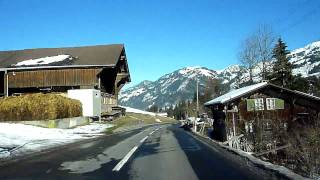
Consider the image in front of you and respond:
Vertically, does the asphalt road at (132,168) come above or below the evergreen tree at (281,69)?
below

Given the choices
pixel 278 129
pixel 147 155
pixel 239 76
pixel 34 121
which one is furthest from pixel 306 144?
pixel 239 76

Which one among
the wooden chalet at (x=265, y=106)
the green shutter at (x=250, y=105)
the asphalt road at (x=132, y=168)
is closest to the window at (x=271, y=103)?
the wooden chalet at (x=265, y=106)

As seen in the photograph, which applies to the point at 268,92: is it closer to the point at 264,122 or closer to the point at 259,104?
the point at 259,104

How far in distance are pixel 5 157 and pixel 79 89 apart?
41.9m

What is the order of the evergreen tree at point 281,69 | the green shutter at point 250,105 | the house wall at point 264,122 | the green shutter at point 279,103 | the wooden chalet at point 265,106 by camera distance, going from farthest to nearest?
the evergreen tree at point 281,69 → the green shutter at point 279,103 → the green shutter at point 250,105 → the wooden chalet at point 265,106 → the house wall at point 264,122

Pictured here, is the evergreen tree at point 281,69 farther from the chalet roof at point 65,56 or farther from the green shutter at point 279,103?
the green shutter at point 279,103

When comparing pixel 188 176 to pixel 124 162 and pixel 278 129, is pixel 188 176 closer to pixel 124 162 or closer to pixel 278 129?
pixel 124 162

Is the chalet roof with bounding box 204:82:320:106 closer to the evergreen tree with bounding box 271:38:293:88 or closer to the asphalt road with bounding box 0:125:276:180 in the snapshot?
the asphalt road with bounding box 0:125:276:180

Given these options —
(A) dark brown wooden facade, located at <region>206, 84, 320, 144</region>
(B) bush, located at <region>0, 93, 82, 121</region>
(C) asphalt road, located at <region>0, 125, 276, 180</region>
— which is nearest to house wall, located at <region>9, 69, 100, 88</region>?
(B) bush, located at <region>0, 93, 82, 121</region>

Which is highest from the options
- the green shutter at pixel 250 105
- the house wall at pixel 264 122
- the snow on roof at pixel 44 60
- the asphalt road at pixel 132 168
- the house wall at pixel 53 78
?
the snow on roof at pixel 44 60

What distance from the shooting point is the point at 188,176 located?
11352mm

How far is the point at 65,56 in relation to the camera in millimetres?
62625

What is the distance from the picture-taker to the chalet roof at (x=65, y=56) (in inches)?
2335

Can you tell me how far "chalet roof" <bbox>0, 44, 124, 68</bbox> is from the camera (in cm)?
5931
